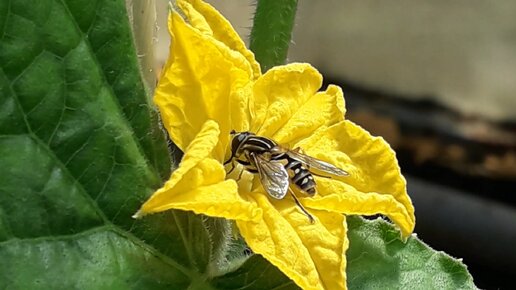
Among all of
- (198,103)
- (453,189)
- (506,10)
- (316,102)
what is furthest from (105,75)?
(506,10)

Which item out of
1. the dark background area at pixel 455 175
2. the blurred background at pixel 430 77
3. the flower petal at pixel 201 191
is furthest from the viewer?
the blurred background at pixel 430 77

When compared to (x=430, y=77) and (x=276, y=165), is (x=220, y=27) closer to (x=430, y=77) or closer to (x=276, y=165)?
(x=276, y=165)

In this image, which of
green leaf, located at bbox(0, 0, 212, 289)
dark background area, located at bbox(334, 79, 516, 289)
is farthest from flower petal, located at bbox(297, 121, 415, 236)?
dark background area, located at bbox(334, 79, 516, 289)

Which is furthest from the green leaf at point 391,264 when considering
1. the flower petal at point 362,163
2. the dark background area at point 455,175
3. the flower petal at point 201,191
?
the dark background area at point 455,175

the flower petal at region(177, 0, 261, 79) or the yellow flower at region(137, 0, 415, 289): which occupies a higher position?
the flower petal at region(177, 0, 261, 79)

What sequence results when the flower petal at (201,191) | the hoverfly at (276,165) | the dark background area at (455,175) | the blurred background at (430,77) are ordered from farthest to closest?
the blurred background at (430,77), the dark background area at (455,175), the hoverfly at (276,165), the flower petal at (201,191)

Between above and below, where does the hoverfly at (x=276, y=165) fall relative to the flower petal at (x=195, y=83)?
below

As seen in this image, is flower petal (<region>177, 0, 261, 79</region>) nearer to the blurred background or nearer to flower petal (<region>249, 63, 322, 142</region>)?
flower petal (<region>249, 63, 322, 142</region>)

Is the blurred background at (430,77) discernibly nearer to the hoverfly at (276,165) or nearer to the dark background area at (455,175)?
the dark background area at (455,175)
